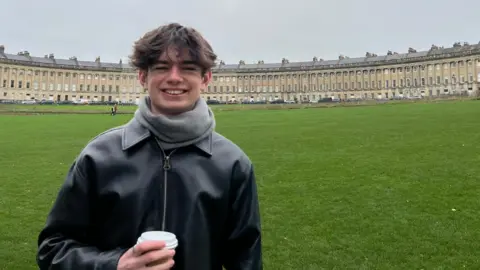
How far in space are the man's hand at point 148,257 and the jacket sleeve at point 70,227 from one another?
0.53 ft

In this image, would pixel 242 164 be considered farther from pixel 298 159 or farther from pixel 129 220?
pixel 298 159

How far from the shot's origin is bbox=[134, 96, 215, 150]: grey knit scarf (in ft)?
7.91

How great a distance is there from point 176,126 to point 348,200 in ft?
27.8

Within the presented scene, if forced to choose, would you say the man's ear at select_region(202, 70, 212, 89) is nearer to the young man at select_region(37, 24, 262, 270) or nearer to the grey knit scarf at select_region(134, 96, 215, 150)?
the young man at select_region(37, 24, 262, 270)

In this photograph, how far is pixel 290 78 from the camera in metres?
135

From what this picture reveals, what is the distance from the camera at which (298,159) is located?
51.0 ft

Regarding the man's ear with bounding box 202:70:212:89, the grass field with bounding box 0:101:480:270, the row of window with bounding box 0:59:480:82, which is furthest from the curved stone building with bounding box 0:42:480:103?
the man's ear with bounding box 202:70:212:89

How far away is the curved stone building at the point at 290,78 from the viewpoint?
112 meters

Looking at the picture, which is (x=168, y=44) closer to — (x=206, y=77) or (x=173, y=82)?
(x=173, y=82)

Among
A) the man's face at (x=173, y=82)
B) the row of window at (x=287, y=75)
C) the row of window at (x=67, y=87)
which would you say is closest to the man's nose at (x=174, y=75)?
the man's face at (x=173, y=82)

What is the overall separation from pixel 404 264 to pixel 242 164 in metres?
5.12

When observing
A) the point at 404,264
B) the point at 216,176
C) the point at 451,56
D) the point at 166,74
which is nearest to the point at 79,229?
the point at 216,176

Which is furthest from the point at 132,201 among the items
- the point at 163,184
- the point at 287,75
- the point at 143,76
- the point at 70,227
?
the point at 287,75

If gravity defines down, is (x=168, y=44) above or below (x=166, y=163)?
above
